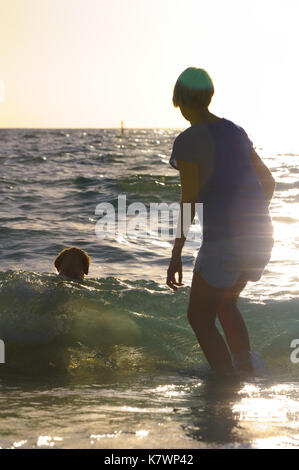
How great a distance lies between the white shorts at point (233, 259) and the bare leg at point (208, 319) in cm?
6

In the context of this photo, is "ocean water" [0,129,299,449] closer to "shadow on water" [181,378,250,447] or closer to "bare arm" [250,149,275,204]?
"shadow on water" [181,378,250,447]

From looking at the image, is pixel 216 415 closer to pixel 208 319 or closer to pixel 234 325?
pixel 208 319

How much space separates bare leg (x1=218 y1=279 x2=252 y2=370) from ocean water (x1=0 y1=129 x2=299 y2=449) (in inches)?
6.3

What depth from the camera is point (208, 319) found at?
388 cm

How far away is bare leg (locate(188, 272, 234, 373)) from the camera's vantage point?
3.81m

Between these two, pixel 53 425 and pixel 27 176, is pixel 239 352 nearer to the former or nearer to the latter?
pixel 53 425

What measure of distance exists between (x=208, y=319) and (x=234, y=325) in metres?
0.26

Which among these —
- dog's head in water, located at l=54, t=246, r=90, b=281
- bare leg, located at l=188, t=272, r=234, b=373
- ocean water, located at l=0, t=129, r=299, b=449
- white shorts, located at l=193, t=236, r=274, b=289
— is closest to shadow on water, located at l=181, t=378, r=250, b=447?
ocean water, located at l=0, t=129, r=299, b=449

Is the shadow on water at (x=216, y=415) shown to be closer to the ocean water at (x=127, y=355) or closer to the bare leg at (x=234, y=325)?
the ocean water at (x=127, y=355)

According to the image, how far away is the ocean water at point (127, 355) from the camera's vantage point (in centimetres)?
301

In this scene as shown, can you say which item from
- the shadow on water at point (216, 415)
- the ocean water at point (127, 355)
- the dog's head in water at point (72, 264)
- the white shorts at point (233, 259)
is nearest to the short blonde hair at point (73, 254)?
the dog's head in water at point (72, 264)
